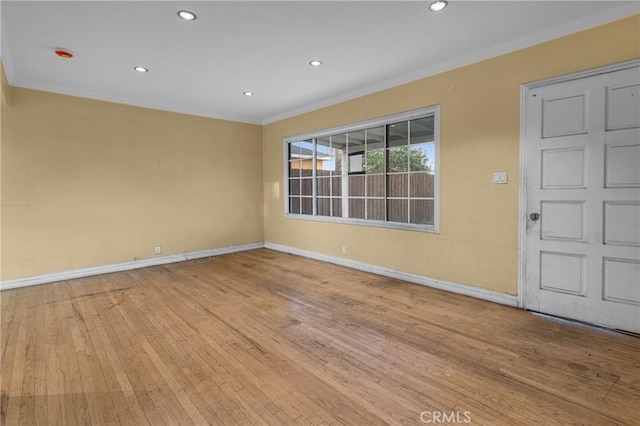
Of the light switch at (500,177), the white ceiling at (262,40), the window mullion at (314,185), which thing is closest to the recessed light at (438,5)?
the white ceiling at (262,40)

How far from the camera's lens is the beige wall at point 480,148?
2.79 m

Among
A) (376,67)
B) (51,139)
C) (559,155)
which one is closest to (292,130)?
(376,67)

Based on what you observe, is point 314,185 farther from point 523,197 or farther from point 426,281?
point 523,197

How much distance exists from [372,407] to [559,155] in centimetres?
279

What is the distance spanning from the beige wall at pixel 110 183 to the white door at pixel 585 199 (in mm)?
4918

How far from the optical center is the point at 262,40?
9.84 ft

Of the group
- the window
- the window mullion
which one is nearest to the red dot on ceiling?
the window

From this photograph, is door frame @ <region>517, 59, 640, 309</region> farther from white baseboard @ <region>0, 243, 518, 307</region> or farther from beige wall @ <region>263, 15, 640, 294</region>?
white baseboard @ <region>0, 243, 518, 307</region>

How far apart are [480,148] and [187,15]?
3.13 metres

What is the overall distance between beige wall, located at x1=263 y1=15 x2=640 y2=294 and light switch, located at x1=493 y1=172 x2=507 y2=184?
5 centimetres

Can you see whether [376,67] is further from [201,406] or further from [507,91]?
[201,406]

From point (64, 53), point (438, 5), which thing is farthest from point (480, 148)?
point (64, 53)

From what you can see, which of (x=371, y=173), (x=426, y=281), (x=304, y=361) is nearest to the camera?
(x=304, y=361)

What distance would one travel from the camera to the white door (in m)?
2.57
